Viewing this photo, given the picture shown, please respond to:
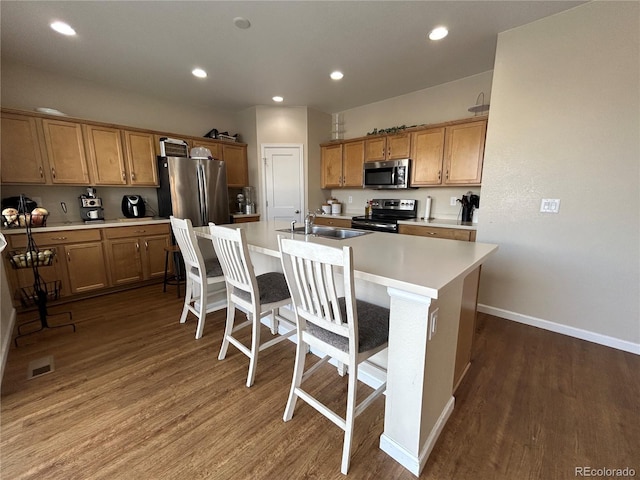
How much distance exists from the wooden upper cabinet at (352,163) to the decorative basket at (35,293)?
3.95 meters

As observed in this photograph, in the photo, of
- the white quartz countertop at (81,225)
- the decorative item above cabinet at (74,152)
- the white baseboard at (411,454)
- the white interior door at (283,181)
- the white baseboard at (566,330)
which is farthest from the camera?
the white interior door at (283,181)

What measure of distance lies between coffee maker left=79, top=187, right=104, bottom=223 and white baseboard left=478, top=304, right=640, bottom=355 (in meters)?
4.73

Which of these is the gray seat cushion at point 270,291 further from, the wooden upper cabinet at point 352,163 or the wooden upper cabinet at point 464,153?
the wooden upper cabinet at point 352,163

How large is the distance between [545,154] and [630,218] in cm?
76

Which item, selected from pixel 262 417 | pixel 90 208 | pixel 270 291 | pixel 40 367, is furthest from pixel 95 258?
pixel 262 417

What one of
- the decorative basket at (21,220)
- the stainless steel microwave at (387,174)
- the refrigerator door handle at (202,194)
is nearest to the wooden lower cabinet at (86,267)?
the decorative basket at (21,220)

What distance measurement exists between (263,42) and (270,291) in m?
2.37

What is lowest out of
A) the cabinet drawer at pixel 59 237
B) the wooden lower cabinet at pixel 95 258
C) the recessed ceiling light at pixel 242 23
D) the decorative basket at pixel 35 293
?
the decorative basket at pixel 35 293

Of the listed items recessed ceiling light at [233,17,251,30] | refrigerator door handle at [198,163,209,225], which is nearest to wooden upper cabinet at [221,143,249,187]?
refrigerator door handle at [198,163,209,225]

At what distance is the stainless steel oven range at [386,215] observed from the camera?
3.71 metres

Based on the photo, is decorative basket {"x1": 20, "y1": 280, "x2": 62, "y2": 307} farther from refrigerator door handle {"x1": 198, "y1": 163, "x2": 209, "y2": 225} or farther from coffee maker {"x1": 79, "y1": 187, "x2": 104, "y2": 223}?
refrigerator door handle {"x1": 198, "y1": 163, "x2": 209, "y2": 225}

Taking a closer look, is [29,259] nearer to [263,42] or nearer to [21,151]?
[21,151]

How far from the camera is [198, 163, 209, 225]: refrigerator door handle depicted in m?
3.78

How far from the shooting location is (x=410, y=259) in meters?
1.40
